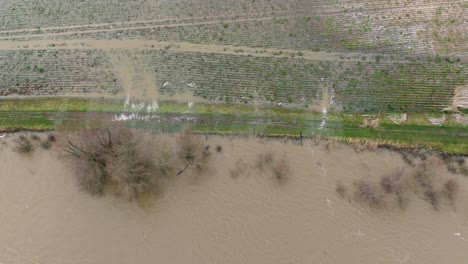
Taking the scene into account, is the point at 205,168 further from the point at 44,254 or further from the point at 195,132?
the point at 44,254

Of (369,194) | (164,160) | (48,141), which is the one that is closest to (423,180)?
(369,194)

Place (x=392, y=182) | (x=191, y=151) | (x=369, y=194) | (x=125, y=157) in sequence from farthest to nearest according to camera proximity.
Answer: (x=191, y=151) → (x=392, y=182) → (x=369, y=194) → (x=125, y=157)

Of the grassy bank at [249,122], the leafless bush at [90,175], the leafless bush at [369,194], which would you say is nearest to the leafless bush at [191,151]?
the grassy bank at [249,122]

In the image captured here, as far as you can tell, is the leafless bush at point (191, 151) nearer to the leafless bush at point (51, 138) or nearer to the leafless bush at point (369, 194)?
the leafless bush at point (51, 138)

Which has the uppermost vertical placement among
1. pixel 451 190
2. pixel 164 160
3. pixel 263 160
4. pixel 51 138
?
pixel 51 138

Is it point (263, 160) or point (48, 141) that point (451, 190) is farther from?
point (48, 141)

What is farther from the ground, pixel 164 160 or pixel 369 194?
pixel 164 160

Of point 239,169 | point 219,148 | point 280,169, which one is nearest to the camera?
point 280,169
